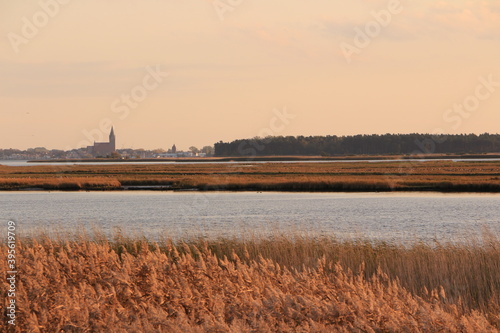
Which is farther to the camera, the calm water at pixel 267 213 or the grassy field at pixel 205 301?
the calm water at pixel 267 213

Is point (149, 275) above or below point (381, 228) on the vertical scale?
above

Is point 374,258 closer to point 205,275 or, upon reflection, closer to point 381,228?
point 205,275

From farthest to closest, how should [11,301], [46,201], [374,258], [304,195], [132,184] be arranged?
[132,184] → [304,195] → [46,201] → [374,258] → [11,301]

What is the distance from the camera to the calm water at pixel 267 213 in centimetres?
3325

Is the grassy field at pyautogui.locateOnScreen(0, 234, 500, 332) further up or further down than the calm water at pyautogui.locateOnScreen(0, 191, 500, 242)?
further up

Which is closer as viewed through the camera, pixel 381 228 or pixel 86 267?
pixel 86 267

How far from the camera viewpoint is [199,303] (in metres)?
9.55

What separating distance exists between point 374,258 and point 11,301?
11239 millimetres

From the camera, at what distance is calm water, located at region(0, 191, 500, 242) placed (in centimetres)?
3325

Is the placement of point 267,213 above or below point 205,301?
below

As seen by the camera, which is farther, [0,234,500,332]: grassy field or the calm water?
the calm water

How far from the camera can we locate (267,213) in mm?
45594

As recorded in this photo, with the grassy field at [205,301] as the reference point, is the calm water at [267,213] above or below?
below

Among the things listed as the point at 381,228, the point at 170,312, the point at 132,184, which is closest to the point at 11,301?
the point at 170,312
